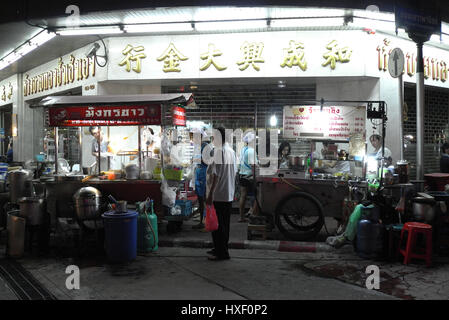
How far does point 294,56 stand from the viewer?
11117mm

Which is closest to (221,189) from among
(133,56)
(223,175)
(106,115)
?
(223,175)

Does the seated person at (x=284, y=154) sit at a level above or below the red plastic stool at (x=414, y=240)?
above

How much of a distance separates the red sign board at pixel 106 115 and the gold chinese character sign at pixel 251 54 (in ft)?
15.4

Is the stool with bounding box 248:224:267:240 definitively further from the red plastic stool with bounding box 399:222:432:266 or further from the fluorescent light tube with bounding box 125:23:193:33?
the fluorescent light tube with bounding box 125:23:193:33

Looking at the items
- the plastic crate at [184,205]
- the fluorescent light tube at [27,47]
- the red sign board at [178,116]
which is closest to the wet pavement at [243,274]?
the plastic crate at [184,205]

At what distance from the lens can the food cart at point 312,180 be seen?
7.35 metres

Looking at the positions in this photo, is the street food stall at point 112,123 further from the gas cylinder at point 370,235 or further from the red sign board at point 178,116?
the gas cylinder at point 370,235

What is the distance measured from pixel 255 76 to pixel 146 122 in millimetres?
4909

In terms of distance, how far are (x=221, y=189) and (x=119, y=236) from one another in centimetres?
184

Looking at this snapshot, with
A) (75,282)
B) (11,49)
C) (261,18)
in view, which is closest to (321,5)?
(261,18)

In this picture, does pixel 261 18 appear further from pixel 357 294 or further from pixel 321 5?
pixel 357 294

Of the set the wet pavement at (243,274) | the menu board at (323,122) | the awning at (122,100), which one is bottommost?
the wet pavement at (243,274)

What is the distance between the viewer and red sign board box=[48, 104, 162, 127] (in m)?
7.57

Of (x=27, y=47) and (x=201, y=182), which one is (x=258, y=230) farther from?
(x=27, y=47)
